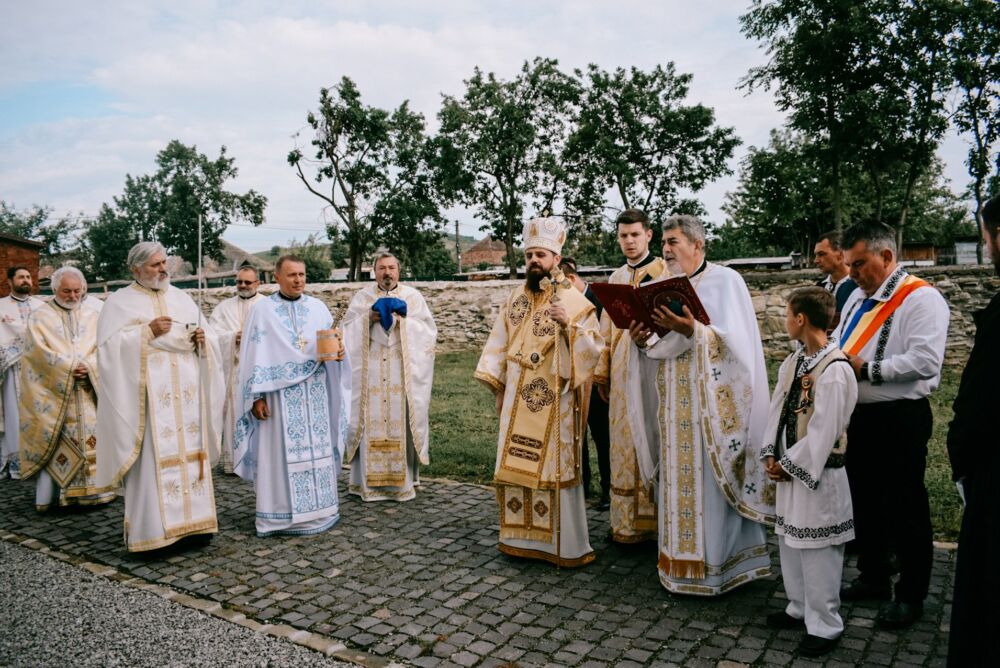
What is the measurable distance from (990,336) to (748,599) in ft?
8.19

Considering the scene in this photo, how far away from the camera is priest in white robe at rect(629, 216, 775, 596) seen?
4348 mm

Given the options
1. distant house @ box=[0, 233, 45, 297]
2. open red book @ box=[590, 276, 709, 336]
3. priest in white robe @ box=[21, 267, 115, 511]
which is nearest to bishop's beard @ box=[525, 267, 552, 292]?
open red book @ box=[590, 276, 709, 336]

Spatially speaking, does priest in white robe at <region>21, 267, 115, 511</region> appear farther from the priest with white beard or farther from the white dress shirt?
the white dress shirt

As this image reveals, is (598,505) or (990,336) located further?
(598,505)

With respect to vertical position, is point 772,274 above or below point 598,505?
above

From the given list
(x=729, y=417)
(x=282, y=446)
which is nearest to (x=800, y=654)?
(x=729, y=417)

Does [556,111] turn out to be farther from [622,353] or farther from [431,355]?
[622,353]

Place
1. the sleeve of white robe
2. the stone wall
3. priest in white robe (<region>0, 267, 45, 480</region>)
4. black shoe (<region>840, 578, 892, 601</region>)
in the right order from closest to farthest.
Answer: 1. the sleeve of white robe
2. black shoe (<region>840, 578, 892, 601</region>)
3. priest in white robe (<region>0, 267, 45, 480</region>)
4. the stone wall

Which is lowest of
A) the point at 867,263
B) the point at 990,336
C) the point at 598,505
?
the point at 598,505

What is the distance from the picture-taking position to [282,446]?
6176 millimetres

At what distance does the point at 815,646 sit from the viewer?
3684 millimetres

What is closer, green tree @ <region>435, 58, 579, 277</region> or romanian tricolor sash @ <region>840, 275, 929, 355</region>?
romanian tricolor sash @ <region>840, 275, 929, 355</region>

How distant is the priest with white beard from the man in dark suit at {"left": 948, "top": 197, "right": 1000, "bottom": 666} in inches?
203

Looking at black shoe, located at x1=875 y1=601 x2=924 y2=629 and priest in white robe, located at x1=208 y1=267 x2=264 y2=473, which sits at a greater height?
priest in white robe, located at x1=208 y1=267 x2=264 y2=473
